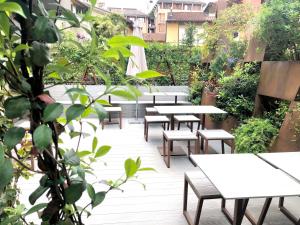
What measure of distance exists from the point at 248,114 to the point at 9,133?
4752mm

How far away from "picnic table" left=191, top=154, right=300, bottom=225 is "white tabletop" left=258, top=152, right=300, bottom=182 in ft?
0.16

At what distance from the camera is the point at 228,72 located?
6.09 metres

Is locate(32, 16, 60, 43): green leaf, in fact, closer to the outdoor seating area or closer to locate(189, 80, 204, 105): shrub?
the outdoor seating area

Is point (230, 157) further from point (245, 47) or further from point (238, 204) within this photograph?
point (245, 47)

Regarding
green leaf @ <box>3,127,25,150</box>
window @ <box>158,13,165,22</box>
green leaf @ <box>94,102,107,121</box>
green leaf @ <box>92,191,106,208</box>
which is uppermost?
window @ <box>158,13,165,22</box>

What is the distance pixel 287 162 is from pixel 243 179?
0.63m

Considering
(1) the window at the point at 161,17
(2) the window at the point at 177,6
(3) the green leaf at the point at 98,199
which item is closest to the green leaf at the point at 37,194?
(3) the green leaf at the point at 98,199

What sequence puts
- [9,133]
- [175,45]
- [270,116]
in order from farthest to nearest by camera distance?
[175,45] < [270,116] < [9,133]

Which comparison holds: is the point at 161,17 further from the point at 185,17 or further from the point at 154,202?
the point at 154,202

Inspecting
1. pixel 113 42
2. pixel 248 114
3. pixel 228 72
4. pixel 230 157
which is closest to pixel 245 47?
pixel 228 72

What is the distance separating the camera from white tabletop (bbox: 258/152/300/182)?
208cm

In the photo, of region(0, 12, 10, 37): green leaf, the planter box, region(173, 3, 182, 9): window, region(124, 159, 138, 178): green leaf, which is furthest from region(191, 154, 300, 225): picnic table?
region(173, 3, 182, 9): window

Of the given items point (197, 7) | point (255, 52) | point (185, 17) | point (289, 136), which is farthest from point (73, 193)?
point (197, 7)

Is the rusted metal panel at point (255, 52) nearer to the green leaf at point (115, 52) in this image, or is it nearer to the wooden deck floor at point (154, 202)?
the wooden deck floor at point (154, 202)
